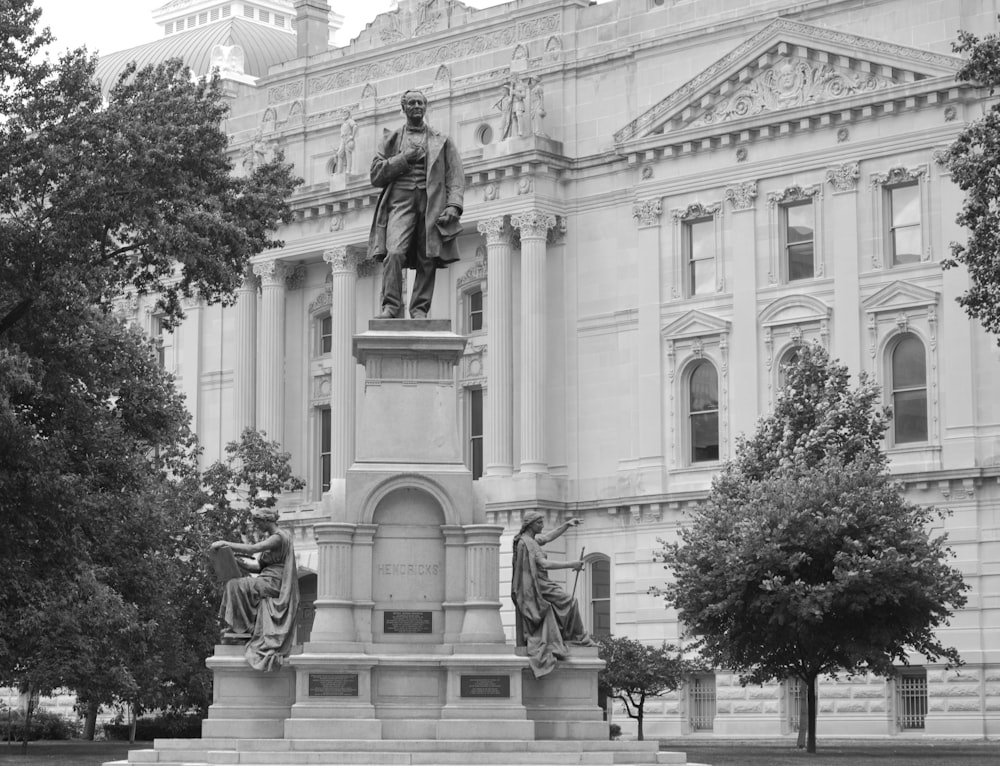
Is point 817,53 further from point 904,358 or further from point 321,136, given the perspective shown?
point 321,136

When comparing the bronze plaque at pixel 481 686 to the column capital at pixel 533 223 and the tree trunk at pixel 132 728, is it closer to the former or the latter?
the tree trunk at pixel 132 728

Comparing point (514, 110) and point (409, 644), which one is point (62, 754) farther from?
point (409, 644)

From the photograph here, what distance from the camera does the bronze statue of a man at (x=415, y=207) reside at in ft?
86.7

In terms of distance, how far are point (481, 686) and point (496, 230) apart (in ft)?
142

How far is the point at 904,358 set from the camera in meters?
59.1

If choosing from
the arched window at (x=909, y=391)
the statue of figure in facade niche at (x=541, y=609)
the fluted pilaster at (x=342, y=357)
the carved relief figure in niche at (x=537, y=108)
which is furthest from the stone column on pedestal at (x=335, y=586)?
the fluted pilaster at (x=342, y=357)

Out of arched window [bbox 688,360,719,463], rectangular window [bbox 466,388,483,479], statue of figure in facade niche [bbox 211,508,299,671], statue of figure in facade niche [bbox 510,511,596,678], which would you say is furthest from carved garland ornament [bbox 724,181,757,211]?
statue of figure in facade niche [bbox 211,508,299,671]

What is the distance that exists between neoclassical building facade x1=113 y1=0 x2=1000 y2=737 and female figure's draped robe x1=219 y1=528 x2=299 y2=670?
3286 cm

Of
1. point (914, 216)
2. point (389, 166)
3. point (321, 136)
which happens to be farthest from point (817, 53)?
point (389, 166)

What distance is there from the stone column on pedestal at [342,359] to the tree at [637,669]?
1585 centimetres

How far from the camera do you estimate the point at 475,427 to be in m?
69.2

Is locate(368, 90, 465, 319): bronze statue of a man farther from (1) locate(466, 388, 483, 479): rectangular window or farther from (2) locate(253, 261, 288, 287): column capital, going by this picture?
(2) locate(253, 261, 288, 287): column capital

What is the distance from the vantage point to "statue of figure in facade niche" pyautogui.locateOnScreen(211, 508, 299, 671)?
983 inches

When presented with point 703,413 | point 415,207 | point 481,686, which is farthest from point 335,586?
point 703,413
